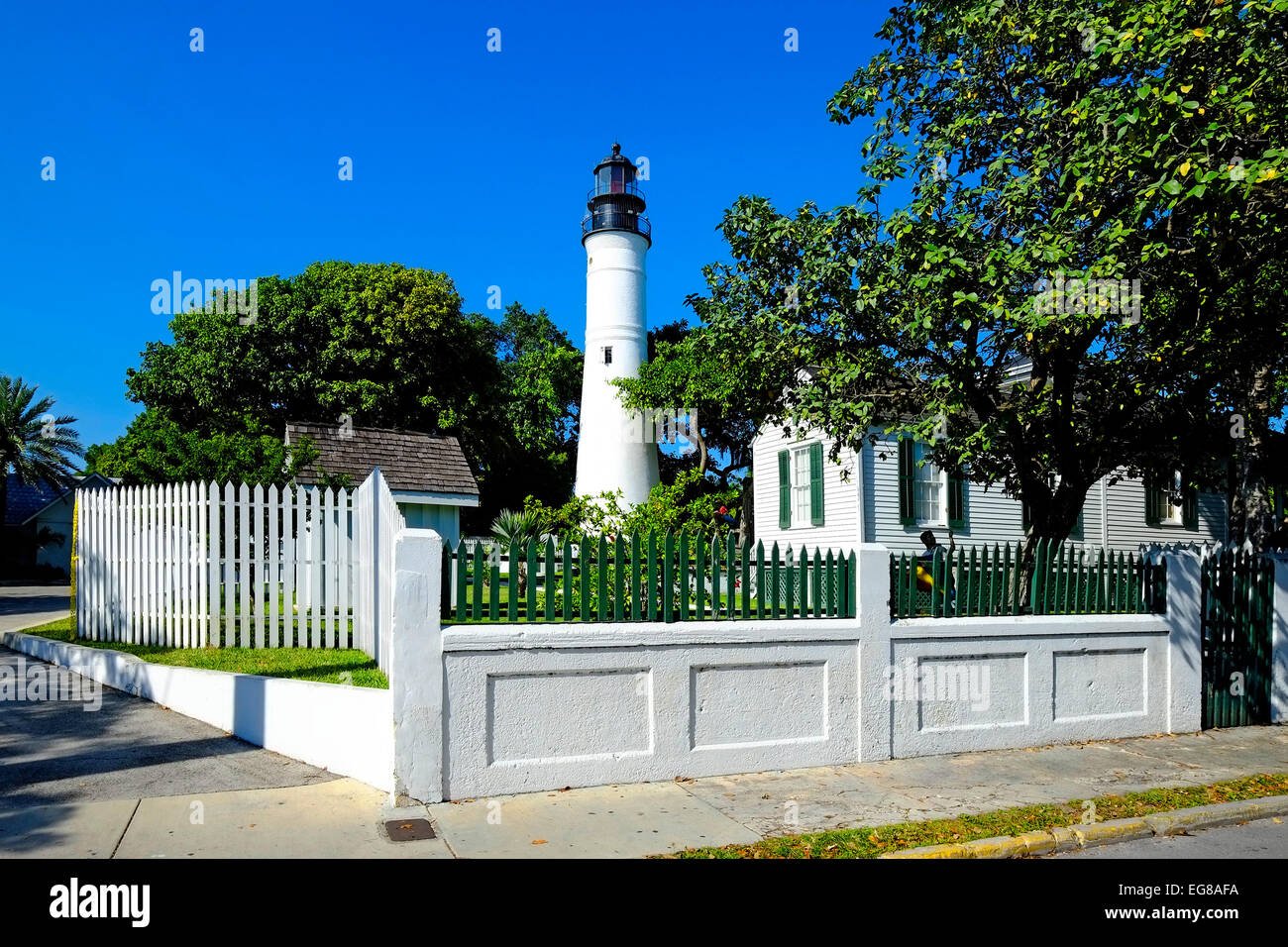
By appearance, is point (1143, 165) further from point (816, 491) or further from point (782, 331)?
point (816, 491)

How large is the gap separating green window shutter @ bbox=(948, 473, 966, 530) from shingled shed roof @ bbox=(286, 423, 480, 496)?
36.3 feet

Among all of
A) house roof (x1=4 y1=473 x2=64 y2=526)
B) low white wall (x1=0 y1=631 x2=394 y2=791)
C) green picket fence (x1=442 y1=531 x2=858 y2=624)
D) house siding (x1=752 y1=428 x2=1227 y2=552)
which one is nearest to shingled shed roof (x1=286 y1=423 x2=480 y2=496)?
house siding (x1=752 y1=428 x2=1227 y2=552)

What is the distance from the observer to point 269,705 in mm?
7785

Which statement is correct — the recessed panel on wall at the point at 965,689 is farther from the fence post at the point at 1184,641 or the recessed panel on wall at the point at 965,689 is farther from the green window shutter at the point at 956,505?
the green window shutter at the point at 956,505

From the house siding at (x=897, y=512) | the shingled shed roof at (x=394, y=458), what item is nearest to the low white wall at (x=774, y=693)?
the house siding at (x=897, y=512)

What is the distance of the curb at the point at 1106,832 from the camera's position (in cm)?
573

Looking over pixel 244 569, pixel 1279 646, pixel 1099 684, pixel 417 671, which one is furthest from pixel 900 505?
pixel 417 671

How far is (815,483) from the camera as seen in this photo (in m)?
20.2

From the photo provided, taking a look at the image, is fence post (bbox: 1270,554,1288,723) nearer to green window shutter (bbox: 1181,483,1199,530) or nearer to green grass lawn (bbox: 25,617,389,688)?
green grass lawn (bbox: 25,617,389,688)

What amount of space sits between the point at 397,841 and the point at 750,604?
3280 millimetres

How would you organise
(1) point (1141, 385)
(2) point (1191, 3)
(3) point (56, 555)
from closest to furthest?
(2) point (1191, 3), (1) point (1141, 385), (3) point (56, 555)

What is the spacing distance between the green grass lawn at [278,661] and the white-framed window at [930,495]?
→ 13.0 m

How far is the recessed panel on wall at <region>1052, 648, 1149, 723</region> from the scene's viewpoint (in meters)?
8.92
